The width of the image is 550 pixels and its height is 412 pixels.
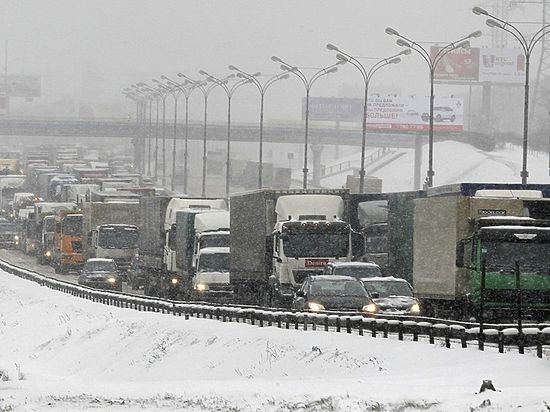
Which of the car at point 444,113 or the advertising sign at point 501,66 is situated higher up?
the advertising sign at point 501,66

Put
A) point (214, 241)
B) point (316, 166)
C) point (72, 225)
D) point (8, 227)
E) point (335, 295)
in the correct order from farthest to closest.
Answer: point (316, 166) < point (8, 227) < point (72, 225) < point (214, 241) < point (335, 295)

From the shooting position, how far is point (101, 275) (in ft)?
203

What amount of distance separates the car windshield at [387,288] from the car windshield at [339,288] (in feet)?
3.77

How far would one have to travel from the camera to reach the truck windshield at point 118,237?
6800 cm

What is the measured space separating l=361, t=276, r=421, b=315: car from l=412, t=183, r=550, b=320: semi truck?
13.9 inches

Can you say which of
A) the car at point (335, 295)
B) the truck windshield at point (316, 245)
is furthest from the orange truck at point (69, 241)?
the car at point (335, 295)

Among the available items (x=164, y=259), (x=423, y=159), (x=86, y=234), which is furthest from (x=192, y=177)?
(x=164, y=259)

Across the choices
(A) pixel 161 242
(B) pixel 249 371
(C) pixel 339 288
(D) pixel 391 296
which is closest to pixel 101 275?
(A) pixel 161 242

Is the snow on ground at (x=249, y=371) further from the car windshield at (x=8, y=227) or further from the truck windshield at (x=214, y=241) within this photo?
the car windshield at (x=8, y=227)

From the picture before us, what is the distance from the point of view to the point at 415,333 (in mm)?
27859

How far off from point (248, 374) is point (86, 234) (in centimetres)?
4323

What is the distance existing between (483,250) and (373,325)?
125 inches

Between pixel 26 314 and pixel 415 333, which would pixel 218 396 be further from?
pixel 26 314

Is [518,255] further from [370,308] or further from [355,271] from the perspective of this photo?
[355,271]
